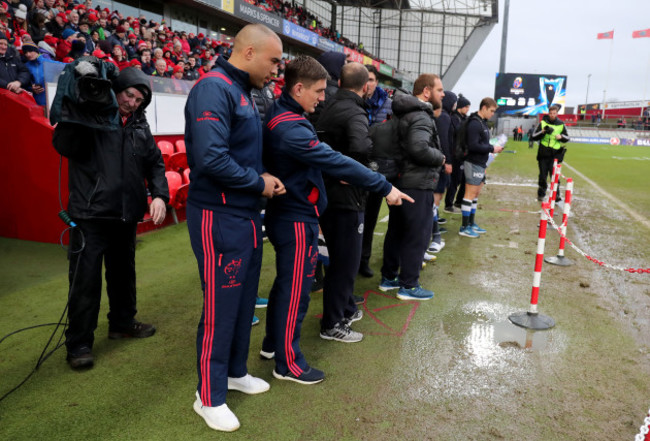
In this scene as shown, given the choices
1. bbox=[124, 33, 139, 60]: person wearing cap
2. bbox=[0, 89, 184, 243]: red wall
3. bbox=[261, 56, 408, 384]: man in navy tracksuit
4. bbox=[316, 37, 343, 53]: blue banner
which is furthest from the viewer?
bbox=[316, 37, 343, 53]: blue banner

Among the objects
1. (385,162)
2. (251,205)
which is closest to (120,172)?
(251,205)

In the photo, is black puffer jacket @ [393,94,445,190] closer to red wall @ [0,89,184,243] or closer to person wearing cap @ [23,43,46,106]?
red wall @ [0,89,184,243]

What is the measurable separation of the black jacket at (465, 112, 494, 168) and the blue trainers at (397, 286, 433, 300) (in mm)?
2807

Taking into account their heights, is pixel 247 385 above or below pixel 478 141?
below

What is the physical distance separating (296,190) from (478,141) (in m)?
A: 4.49

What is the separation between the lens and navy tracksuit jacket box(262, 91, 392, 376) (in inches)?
96.3

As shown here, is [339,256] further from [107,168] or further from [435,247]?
[435,247]

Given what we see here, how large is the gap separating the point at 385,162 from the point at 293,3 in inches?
1436

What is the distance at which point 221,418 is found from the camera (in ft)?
7.75

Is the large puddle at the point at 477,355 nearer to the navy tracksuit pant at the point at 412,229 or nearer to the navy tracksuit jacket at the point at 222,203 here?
the navy tracksuit pant at the point at 412,229

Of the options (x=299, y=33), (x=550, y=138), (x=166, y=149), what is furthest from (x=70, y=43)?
(x=299, y=33)

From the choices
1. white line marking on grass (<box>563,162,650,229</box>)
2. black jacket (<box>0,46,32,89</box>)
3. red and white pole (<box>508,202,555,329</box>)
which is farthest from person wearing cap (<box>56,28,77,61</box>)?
white line marking on grass (<box>563,162,650,229</box>)

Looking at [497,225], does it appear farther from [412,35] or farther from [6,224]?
[412,35]

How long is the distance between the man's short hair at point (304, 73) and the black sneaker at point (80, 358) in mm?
2084
